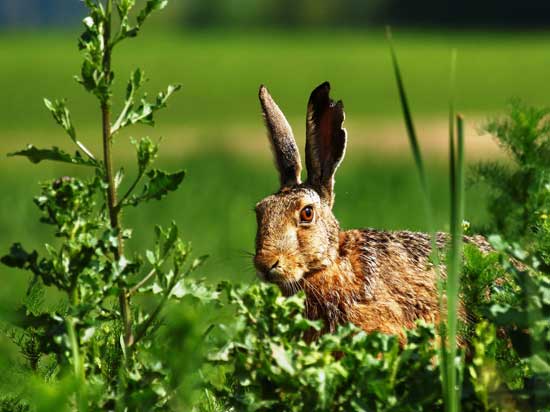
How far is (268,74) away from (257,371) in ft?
86.3

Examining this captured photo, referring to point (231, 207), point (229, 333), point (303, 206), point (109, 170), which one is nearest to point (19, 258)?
point (109, 170)

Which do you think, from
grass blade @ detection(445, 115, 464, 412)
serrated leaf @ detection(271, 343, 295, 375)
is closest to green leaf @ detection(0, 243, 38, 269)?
serrated leaf @ detection(271, 343, 295, 375)

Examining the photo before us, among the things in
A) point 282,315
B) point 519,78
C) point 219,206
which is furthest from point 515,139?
point 519,78

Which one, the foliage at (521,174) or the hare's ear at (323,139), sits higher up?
the hare's ear at (323,139)

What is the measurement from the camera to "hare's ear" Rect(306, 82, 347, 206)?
3.86 metres

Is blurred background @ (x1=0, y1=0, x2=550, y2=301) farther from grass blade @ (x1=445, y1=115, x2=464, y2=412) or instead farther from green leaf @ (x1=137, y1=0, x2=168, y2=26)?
grass blade @ (x1=445, y1=115, x2=464, y2=412)

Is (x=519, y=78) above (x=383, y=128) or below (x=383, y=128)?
above

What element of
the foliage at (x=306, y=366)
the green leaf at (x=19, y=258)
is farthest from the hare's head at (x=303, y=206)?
the green leaf at (x=19, y=258)

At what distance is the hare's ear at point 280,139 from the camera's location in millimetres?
4066

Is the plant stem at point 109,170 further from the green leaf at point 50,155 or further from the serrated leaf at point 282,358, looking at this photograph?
the serrated leaf at point 282,358

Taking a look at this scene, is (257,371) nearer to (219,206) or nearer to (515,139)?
(515,139)

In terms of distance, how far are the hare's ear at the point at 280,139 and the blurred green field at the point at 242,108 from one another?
0.34 meters

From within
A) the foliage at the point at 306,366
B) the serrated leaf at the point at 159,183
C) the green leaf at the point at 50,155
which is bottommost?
the foliage at the point at 306,366

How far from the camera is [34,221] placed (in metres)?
7.20
